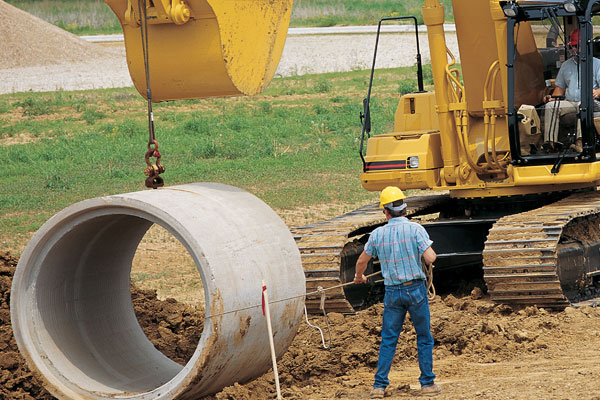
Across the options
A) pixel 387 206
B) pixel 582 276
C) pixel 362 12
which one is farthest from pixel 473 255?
pixel 362 12

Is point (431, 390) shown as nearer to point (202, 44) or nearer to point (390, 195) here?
point (390, 195)

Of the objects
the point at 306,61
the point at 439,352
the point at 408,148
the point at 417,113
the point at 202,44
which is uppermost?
the point at 306,61

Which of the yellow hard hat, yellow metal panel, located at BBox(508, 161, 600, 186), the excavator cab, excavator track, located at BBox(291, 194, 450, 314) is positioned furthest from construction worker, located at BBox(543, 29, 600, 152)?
the yellow hard hat

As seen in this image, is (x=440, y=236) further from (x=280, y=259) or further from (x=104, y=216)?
(x=104, y=216)

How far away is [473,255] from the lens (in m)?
10.8

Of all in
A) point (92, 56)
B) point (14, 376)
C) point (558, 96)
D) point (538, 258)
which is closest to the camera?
point (14, 376)

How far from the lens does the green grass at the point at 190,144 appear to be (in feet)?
58.8

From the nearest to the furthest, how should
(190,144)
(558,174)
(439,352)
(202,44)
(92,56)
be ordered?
(202,44) → (439,352) → (558,174) → (190,144) → (92,56)

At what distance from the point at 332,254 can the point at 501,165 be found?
1986 millimetres

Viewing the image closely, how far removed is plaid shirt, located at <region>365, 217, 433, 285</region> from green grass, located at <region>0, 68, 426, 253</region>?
315 inches

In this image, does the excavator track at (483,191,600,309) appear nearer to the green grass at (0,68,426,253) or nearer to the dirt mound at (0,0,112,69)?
the green grass at (0,68,426,253)

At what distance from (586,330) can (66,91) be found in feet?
70.4

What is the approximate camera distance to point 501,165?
35.7ft

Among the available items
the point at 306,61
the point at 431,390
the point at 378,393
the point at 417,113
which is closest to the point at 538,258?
the point at 431,390
